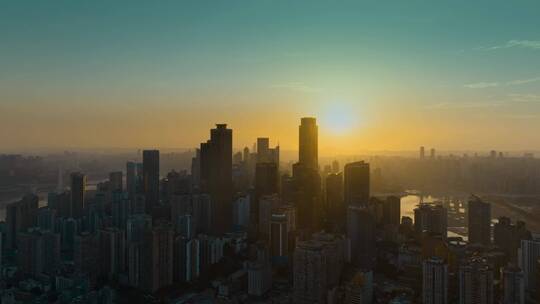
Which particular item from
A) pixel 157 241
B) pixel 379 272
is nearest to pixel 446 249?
pixel 379 272

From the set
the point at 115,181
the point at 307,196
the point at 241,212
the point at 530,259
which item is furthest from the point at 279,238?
the point at 115,181

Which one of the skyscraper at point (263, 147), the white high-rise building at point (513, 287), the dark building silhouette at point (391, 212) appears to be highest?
the skyscraper at point (263, 147)

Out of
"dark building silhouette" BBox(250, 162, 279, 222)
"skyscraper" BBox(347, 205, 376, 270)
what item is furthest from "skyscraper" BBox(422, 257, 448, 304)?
"dark building silhouette" BBox(250, 162, 279, 222)

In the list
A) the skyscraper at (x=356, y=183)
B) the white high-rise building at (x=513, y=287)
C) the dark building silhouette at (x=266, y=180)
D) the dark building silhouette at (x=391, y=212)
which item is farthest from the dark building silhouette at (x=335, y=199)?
the white high-rise building at (x=513, y=287)

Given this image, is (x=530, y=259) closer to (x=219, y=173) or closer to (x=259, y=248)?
(x=259, y=248)

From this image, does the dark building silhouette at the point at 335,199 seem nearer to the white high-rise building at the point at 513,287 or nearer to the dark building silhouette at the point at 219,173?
the dark building silhouette at the point at 219,173

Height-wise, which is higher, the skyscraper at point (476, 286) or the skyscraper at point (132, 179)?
the skyscraper at point (132, 179)

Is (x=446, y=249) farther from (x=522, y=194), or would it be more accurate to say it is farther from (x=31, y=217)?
(x=522, y=194)
